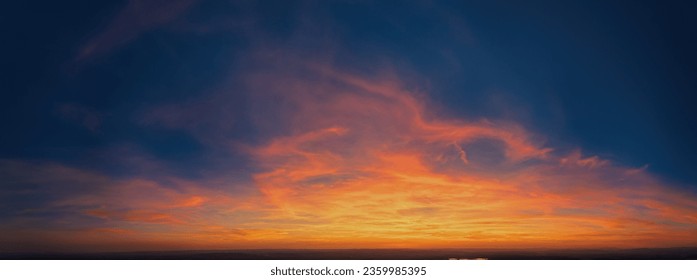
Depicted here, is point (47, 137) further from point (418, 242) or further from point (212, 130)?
point (418, 242)

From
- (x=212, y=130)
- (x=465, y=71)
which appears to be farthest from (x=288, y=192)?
(x=465, y=71)

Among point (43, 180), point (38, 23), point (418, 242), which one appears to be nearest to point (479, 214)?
point (418, 242)

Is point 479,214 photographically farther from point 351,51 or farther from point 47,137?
point 47,137

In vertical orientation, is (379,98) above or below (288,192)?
above

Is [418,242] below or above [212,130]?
below

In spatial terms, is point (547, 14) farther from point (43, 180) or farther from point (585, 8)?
point (43, 180)
